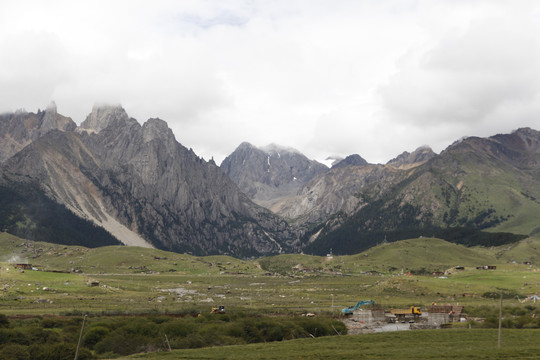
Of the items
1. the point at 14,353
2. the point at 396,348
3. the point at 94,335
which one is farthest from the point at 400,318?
the point at 14,353

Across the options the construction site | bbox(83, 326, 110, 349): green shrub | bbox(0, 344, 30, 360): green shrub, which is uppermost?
bbox(0, 344, 30, 360): green shrub

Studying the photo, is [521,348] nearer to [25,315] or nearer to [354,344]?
[354,344]

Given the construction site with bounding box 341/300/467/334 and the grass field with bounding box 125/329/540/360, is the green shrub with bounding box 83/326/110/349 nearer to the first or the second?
the grass field with bounding box 125/329/540/360

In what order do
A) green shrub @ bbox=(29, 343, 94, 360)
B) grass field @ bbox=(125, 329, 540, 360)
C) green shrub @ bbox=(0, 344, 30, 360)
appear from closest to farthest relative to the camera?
grass field @ bbox=(125, 329, 540, 360), green shrub @ bbox=(0, 344, 30, 360), green shrub @ bbox=(29, 343, 94, 360)

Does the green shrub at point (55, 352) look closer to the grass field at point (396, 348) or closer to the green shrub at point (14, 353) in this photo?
the green shrub at point (14, 353)

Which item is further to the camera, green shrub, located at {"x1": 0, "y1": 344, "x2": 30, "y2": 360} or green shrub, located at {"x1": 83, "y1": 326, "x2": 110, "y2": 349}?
green shrub, located at {"x1": 83, "y1": 326, "x2": 110, "y2": 349}

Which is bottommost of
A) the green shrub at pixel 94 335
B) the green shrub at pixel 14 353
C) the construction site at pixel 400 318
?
the construction site at pixel 400 318

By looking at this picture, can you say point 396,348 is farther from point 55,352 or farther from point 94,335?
point 94,335

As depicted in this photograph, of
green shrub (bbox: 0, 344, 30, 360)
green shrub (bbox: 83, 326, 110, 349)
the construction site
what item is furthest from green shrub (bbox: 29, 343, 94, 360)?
the construction site

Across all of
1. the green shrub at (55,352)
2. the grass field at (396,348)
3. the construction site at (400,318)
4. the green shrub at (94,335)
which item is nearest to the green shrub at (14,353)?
the green shrub at (55,352)

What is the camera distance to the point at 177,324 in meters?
86.3

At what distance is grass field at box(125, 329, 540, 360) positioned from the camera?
58763mm

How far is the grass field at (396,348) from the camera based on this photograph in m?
58.8

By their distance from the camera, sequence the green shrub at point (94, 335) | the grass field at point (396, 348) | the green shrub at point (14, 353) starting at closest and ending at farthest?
the grass field at point (396, 348) → the green shrub at point (14, 353) → the green shrub at point (94, 335)
